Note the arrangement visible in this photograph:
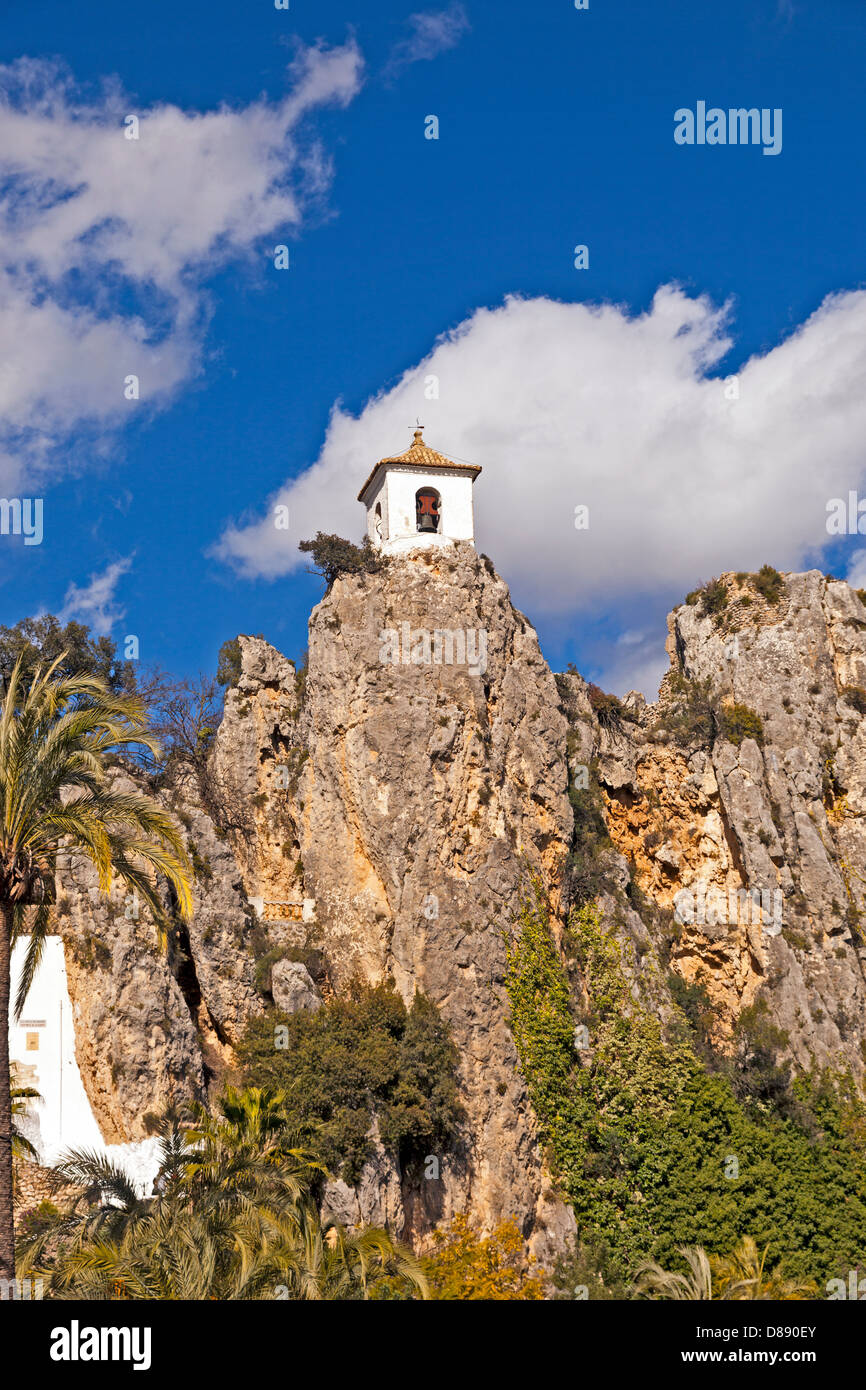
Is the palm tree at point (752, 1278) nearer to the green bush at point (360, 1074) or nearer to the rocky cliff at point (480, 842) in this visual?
the rocky cliff at point (480, 842)

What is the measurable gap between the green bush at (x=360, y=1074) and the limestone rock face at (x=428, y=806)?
54.0 inches

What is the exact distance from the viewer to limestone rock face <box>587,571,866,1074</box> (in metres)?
40.3

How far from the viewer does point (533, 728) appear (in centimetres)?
3878

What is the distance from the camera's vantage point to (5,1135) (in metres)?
14.6

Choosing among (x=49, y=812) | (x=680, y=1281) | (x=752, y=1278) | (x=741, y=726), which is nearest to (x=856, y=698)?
(x=741, y=726)

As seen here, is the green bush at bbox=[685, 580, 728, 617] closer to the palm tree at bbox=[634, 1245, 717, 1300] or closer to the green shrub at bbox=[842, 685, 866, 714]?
the green shrub at bbox=[842, 685, 866, 714]

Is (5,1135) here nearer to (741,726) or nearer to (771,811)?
(771,811)

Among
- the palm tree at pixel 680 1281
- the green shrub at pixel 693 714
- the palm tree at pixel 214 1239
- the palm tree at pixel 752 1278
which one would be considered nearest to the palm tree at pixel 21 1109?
the palm tree at pixel 214 1239

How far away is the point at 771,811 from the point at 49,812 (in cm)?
3175

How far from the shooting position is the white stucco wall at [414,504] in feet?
132

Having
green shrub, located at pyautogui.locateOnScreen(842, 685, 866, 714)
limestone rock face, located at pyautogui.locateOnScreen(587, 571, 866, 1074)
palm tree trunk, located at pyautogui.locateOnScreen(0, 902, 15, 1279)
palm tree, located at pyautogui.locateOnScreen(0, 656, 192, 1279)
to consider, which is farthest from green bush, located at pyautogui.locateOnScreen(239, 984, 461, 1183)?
green shrub, located at pyautogui.locateOnScreen(842, 685, 866, 714)

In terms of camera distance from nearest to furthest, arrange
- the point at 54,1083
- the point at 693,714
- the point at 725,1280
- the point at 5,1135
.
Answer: the point at 5,1135, the point at 725,1280, the point at 54,1083, the point at 693,714
